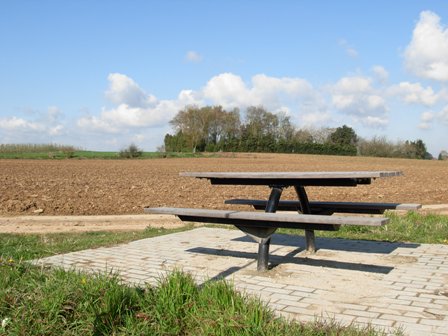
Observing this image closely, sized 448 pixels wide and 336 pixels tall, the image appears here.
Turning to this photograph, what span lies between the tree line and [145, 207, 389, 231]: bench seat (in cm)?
6398

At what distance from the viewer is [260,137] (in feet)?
234

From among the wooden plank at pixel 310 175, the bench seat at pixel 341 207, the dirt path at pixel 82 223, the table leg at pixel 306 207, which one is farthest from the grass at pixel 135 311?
the dirt path at pixel 82 223

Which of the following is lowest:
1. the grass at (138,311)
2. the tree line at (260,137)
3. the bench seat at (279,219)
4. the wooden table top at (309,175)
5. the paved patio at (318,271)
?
the paved patio at (318,271)

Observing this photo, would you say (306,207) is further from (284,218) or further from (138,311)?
(138,311)

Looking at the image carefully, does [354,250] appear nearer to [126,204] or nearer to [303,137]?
[126,204]

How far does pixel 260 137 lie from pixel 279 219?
2630 inches

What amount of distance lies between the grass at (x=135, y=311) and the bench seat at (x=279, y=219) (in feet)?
4.08

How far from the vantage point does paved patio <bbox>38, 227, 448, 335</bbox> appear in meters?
3.92

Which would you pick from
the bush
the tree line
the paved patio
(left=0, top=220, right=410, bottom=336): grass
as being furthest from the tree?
(left=0, top=220, right=410, bottom=336): grass

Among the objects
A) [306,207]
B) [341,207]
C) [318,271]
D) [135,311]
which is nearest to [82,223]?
[306,207]

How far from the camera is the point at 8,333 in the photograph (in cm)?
333

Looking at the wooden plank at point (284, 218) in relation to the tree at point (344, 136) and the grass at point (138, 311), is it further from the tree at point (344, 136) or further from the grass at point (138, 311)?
the tree at point (344, 136)

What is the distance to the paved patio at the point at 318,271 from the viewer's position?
3918 mm

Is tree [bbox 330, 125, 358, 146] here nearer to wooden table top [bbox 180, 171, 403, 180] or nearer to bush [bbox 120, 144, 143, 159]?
bush [bbox 120, 144, 143, 159]
